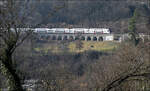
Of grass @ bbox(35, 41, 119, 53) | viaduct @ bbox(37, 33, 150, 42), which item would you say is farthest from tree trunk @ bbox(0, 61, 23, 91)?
grass @ bbox(35, 41, 119, 53)

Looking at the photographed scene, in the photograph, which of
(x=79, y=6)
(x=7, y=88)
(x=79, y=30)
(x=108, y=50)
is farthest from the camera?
(x=79, y=6)

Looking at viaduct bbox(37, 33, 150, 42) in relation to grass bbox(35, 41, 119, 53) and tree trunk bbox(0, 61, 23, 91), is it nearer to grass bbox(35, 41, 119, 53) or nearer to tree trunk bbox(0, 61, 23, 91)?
grass bbox(35, 41, 119, 53)

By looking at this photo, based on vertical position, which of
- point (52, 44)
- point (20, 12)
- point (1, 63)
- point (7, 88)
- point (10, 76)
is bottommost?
point (52, 44)

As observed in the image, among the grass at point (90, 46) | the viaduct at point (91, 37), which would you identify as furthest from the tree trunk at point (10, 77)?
the grass at point (90, 46)

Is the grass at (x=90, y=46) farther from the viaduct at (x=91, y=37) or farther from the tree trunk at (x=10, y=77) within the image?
the tree trunk at (x=10, y=77)

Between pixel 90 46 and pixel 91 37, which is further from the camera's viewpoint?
pixel 90 46

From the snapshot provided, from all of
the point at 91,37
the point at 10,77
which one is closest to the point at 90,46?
the point at 91,37

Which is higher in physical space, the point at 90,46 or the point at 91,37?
the point at 91,37

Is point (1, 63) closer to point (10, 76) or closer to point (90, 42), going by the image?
point (10, 76)

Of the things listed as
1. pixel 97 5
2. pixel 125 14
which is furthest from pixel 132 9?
pixel 97 5

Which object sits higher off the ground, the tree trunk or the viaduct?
the tree trunk

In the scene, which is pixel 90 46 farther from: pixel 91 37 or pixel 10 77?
pixel 10 77
